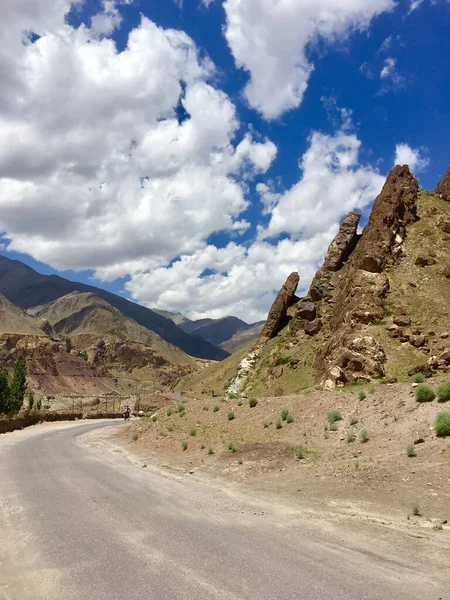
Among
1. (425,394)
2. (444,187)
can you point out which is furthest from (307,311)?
(425,394)

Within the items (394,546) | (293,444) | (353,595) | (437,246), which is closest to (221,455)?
(293,444)

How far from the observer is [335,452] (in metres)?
15.4

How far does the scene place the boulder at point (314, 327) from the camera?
51.5 m

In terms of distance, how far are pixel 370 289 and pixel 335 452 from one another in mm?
28379

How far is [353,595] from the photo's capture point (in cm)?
544

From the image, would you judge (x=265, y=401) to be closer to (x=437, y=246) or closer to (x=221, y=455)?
(x=221, y=455)

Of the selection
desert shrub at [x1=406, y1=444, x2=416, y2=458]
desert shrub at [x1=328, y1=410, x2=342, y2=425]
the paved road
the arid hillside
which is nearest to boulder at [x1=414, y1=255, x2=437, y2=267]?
the arid hillside

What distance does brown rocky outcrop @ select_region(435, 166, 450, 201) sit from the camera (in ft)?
195

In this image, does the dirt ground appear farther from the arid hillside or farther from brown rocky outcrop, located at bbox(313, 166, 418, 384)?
brown rocky outcrop, located at bbox(313, 166, 418, 384)

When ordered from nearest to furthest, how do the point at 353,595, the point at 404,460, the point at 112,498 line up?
the point at 353,595 < the point at 112,498 < the point at 404,460

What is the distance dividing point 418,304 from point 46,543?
3874cm

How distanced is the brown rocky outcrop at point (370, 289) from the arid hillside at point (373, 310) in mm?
96

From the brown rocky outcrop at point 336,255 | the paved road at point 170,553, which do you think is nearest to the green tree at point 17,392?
the brown rocky outcrop at point 336,255

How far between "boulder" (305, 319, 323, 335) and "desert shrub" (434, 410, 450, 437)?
37.7m
